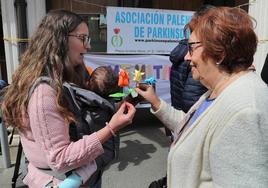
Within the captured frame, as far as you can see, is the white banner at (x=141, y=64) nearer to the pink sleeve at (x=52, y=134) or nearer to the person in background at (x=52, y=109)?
the person in background at (x=52, y=109)

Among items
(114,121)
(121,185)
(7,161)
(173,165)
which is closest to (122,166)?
(121,185)

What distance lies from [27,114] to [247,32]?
3.39 ft

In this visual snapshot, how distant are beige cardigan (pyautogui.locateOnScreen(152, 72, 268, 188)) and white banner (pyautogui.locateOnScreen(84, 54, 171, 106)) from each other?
3.59m

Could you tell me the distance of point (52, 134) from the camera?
53.9 inches

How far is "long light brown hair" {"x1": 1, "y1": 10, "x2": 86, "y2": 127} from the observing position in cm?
143

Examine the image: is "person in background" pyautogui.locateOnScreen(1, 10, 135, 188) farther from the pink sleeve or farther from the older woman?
the older woman

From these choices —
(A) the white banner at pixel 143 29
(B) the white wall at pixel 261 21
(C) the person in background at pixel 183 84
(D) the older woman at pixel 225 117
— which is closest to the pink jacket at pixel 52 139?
(D) the older woman at pixel 225 117

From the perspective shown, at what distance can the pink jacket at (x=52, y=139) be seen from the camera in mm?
1362

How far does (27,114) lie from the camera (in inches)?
56.6

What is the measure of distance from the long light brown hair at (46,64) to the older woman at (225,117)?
62 centimetres

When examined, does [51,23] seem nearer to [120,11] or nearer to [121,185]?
[121,185]

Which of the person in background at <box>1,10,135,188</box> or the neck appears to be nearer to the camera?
the neck

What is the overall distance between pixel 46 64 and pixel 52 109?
237mm


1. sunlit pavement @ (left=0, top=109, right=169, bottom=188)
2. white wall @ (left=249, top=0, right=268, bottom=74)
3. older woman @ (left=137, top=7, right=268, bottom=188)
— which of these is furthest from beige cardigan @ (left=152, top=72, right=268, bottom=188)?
white wall @ (left=249, top=0, right=268, bottom=74)
